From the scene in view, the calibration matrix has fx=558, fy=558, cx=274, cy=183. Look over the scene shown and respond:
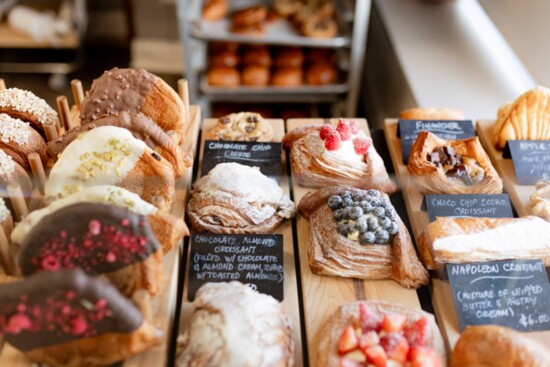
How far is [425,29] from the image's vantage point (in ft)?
12.1

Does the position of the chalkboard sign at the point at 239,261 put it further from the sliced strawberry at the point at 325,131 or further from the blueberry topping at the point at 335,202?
the sliced strawberry at the point at 325,131

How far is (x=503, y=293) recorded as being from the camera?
1686 mm

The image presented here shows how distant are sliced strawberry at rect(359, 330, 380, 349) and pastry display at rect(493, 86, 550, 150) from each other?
46.6 inches

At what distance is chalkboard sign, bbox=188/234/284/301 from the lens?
5.65ft

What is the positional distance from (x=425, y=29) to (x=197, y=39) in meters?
1.51

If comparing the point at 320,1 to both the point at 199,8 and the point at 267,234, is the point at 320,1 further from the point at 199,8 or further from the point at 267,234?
the point at 267,234

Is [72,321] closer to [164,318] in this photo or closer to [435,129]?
[164,318]

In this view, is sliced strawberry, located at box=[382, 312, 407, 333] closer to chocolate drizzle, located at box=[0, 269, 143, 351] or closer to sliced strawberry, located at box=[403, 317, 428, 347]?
sliced strawberry, located at box=[403, 317, 428, 347]

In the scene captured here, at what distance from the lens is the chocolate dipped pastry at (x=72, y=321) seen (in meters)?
1.21

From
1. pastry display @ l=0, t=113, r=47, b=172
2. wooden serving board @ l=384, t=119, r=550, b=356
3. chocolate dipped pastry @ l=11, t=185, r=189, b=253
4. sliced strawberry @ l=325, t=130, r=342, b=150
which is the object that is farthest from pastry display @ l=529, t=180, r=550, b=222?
pastry display @ l=0, t=113, r=47, b=172

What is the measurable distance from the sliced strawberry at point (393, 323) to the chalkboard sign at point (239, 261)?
13.7 inches

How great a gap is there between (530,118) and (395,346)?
127 cm

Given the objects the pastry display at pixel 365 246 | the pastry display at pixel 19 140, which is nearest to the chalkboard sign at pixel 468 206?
the pastry display at pixel 365 246

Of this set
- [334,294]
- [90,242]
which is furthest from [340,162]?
[90,242]
